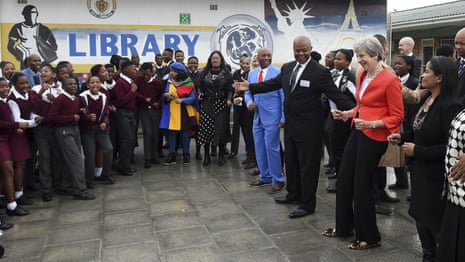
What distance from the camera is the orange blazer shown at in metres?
3.42

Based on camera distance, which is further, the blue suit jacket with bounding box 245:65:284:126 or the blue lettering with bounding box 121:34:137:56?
the blue lettering with bounding box 121:34:137:56

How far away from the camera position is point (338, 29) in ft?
38.1

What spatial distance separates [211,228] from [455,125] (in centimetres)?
259

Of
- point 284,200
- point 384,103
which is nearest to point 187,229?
point 284,200

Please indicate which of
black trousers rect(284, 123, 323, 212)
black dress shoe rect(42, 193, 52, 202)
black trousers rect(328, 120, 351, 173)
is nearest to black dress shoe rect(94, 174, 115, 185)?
black dress shoe rect(42, 193, 52, 202)

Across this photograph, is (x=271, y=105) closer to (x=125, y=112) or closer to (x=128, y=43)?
(x=125, y=112)

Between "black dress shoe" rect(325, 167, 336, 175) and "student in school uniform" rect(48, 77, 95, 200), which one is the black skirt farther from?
"student in school uniform" rect(48, 77, 95, 200)

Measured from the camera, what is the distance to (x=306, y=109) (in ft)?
14.7

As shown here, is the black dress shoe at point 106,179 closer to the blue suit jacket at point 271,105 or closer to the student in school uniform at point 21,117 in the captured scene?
the student in school uniform at point 21,117

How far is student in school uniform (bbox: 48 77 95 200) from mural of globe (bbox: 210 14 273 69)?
19.8ft

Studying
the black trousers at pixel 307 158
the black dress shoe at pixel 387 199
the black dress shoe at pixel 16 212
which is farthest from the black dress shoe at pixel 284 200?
the black dress shoe at pixel 16 212

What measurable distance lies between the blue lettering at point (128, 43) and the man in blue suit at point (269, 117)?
538 cm

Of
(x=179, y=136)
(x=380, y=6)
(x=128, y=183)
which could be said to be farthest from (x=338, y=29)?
(x=128, y=183)

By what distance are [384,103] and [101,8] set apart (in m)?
8.18
